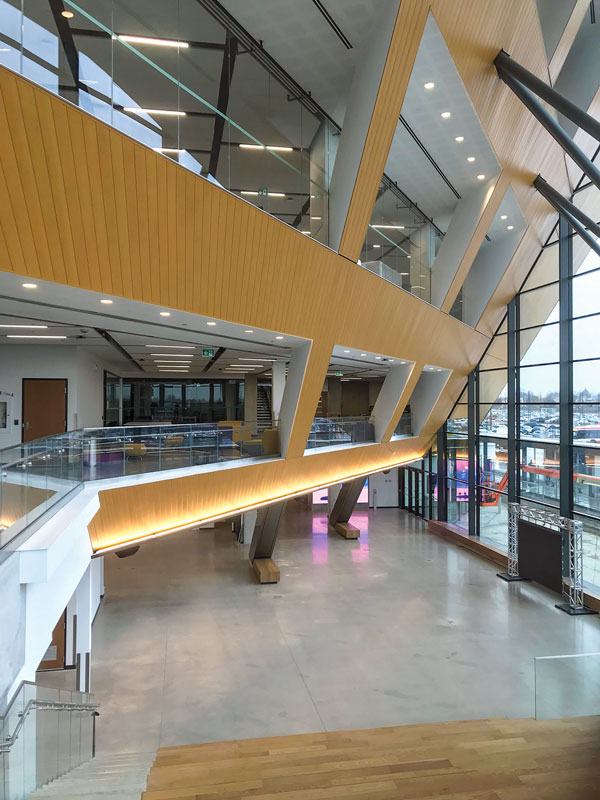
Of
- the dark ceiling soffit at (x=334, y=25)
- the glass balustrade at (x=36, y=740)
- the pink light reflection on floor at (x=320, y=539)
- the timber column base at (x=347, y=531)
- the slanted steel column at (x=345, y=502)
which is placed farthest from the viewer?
the slanted steel column at (x=345, y=502)

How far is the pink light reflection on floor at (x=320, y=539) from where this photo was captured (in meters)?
21.8

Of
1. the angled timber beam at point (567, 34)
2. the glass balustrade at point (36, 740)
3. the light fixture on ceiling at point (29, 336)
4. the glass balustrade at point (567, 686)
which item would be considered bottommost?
the glass balustrade at point (567, 686)

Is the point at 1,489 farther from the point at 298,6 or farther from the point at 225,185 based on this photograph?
the point at 298,6

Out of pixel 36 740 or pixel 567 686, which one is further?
pixel 567 686

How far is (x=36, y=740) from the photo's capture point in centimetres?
509

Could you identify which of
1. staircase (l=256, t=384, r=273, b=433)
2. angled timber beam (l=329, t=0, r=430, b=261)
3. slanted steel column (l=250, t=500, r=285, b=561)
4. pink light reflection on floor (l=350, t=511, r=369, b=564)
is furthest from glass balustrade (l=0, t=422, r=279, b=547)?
staircase (l=256, t=384, r=273, b=433)

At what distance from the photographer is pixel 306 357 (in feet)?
41.2

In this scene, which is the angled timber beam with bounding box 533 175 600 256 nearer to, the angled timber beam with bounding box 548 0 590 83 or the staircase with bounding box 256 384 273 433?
the angled timber beam with bounding box 548 0 590 83

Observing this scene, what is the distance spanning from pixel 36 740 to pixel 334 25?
11930mm

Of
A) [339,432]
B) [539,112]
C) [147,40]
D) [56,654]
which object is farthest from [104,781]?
[539,112]

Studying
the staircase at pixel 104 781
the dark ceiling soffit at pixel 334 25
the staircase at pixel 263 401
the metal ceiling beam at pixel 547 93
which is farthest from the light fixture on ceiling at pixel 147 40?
the staircase at pixel 263 401

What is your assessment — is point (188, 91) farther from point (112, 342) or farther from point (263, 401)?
point (263, 401)

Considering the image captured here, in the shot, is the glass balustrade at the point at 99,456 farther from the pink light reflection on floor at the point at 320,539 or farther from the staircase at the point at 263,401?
the staircase at the point at 263,401

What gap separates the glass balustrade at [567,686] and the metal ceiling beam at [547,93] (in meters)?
9.07
